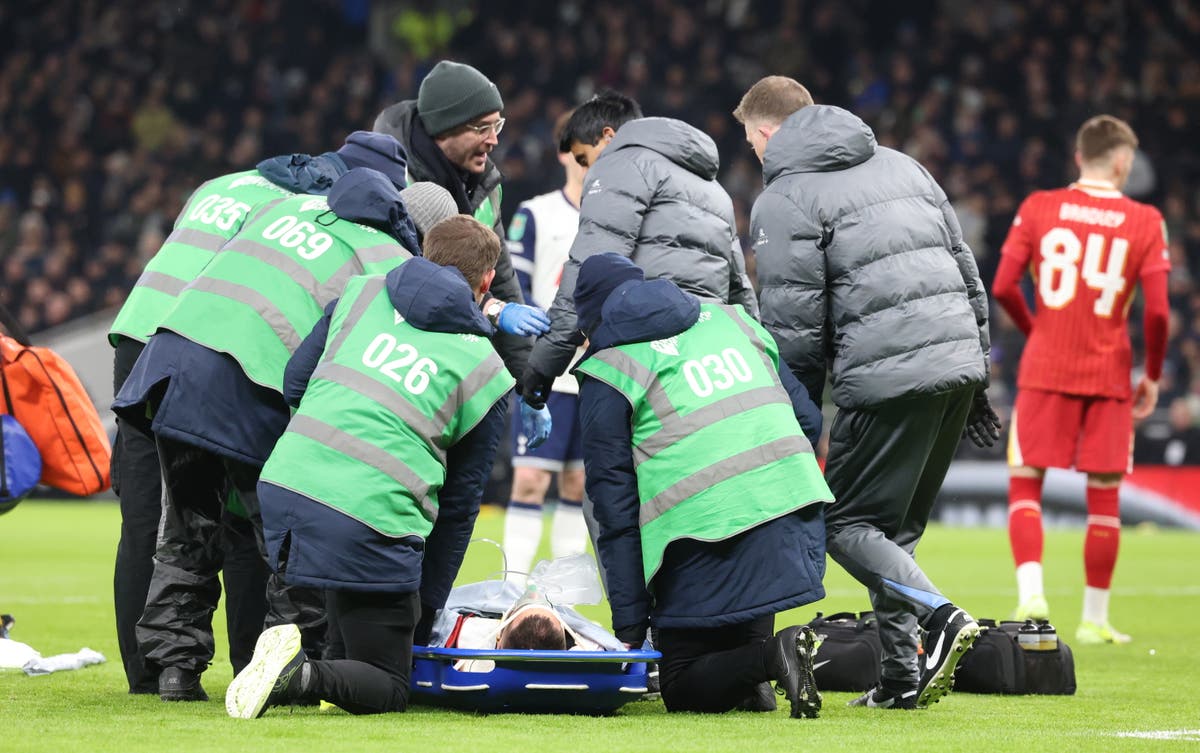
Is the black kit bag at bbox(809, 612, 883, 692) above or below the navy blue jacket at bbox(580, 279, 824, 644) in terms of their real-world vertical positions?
below

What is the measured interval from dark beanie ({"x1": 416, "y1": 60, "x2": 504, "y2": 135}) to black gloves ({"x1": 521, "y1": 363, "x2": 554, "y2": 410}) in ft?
3.30

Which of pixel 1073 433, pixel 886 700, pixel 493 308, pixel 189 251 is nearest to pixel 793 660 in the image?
pixel 886 700

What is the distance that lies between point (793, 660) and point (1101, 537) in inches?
160

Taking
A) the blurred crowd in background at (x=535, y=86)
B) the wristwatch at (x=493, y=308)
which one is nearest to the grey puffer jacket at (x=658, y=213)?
the wristwatch at (x=493, y=308)

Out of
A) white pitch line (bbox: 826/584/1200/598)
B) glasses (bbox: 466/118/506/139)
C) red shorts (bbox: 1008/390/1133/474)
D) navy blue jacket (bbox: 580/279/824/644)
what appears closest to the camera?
navy blue jacket (bbox: 580/279/824/644)

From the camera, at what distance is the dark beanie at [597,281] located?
18.4ft

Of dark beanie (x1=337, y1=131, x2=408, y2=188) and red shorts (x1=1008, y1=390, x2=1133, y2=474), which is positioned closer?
→ dark beanie (x1=337, y1=131, x2=408, y2=188)

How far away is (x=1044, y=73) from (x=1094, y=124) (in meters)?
13.9

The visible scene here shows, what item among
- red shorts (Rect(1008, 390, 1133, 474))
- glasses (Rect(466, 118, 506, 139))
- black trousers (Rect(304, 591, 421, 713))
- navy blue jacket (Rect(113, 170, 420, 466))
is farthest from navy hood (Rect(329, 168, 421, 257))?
red shorts (Rect(1008, 390, 1133, 474))

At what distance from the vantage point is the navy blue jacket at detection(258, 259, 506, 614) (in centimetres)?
501

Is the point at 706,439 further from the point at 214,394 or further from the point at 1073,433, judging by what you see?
the point at 1073,433

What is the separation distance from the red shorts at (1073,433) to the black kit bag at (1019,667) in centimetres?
246

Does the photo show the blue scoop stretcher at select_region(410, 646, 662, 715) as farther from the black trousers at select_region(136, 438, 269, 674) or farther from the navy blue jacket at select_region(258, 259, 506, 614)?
the black trousers at select_region(136, 438, 269, 674)

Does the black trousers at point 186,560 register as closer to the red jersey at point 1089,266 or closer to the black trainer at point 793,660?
the black trainer at point 793,660
